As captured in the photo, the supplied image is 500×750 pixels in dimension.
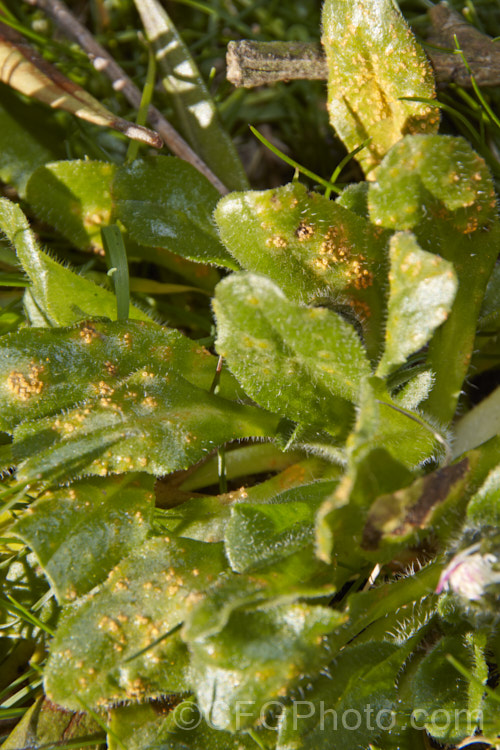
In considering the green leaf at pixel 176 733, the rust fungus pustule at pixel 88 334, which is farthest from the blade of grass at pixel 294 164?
the green leaf at pixel 176 733

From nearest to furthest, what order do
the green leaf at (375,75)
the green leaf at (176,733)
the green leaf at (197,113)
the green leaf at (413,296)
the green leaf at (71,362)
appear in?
1. the green leaf at (413,296)
2. the green leaf at (176,733)
3. the green leaf at (71,362)
4. the green leaf at (375,75)
5. the green leaf at (197,113)

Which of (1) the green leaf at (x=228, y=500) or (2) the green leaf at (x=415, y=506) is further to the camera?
(1) the green leaf at (x=228, y=500)

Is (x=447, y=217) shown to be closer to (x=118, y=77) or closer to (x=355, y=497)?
(x=355, y=497)

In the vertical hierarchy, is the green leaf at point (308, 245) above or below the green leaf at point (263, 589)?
above

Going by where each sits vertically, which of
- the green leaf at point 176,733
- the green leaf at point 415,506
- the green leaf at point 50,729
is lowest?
the green leaf at point 50,729

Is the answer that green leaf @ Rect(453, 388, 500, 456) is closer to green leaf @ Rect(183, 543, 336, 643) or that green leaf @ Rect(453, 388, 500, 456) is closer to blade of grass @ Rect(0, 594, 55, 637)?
green leaf @ Rect(183, 543, 336, 643)

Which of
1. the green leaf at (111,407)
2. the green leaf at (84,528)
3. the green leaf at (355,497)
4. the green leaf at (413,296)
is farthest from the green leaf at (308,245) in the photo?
the green leaf at (84,528)

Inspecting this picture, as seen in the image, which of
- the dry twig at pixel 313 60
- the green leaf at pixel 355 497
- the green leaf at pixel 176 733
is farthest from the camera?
the dry twig at pixel 313 60

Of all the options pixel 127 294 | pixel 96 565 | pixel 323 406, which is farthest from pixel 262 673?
pixel 127 294

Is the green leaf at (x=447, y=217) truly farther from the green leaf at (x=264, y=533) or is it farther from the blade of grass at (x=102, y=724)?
the blade of grass at (x=102, y=724)
